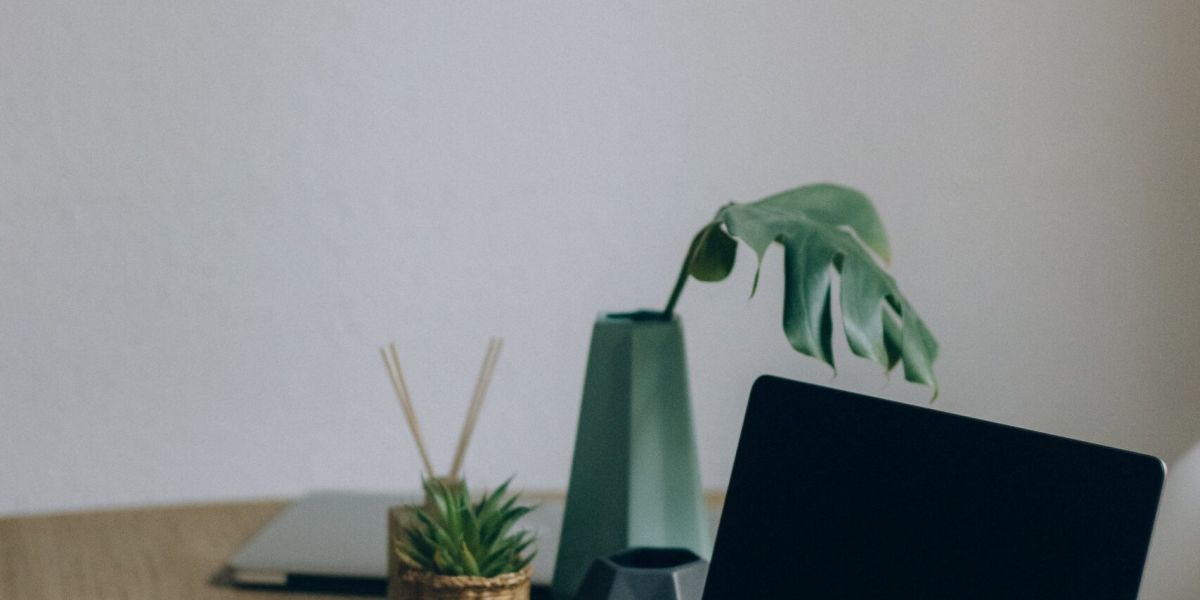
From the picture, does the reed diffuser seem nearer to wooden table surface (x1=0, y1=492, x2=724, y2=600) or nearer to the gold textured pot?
the gold textured pot

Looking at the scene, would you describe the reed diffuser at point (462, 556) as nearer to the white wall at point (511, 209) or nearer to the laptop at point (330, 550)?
the laptop at point (330, 550)

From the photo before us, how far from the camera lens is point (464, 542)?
80 cm

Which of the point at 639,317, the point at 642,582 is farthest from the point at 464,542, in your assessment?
the point at 639,317

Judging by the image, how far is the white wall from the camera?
163cm

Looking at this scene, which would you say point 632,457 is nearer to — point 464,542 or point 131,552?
point 464,542

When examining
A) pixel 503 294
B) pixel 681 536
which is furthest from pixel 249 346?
pixel 681 536

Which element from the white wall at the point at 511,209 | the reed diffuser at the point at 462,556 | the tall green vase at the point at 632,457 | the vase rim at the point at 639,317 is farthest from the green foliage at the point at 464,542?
the white wall at the point at 511,209

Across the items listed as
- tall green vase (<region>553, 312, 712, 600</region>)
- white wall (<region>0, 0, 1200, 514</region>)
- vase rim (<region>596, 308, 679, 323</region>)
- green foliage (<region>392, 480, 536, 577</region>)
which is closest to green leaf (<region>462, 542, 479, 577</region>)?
green foliage (<region>392, 480, 536, 577</region>)

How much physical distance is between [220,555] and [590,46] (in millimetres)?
978

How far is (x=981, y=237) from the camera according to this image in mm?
1873

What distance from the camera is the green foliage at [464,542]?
2.60 ft

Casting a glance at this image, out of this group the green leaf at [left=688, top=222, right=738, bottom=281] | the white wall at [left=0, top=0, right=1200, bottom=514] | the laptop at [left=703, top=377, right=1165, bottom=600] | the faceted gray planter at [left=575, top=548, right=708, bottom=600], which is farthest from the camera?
the white wall at [left=0, top=0, right=1200, bottom=514]

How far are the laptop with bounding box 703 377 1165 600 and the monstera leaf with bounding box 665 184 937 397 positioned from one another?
0.11 meters

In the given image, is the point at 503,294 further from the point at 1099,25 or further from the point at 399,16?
the point at 1099,25
